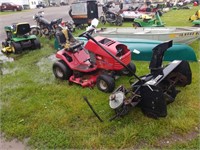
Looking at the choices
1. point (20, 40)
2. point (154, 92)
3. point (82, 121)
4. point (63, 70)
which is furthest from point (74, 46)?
point (20, 40)

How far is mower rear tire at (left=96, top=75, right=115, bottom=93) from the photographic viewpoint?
4203 millimetres

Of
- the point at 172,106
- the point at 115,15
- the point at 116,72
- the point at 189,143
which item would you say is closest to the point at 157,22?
the point at 115,15

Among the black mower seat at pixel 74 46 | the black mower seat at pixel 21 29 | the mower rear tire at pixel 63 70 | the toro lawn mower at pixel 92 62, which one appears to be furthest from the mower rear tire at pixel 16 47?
the black mower seat at pixel 74 46

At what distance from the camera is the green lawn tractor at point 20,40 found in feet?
25.5

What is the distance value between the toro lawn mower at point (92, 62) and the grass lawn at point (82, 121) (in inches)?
7.7

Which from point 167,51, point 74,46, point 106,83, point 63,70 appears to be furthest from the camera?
point 167,51

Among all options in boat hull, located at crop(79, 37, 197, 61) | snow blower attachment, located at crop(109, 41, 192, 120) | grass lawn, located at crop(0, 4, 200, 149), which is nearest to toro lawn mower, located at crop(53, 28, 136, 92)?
grass lawn, located at crop(0, 4, 200, 149)

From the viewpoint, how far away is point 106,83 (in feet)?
13.9

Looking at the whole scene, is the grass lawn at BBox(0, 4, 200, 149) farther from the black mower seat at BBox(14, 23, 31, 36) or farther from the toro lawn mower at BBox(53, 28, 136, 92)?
the black mower seat at BBox(14, 23, 31, 36)

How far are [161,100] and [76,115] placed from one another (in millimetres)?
1395

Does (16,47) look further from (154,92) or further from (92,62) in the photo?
(154,92)

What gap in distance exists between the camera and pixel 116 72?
4.61 meters

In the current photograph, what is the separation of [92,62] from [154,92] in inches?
73.8

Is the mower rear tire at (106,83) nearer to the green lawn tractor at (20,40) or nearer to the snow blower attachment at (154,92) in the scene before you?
the snow blower attachment at (154,92)
